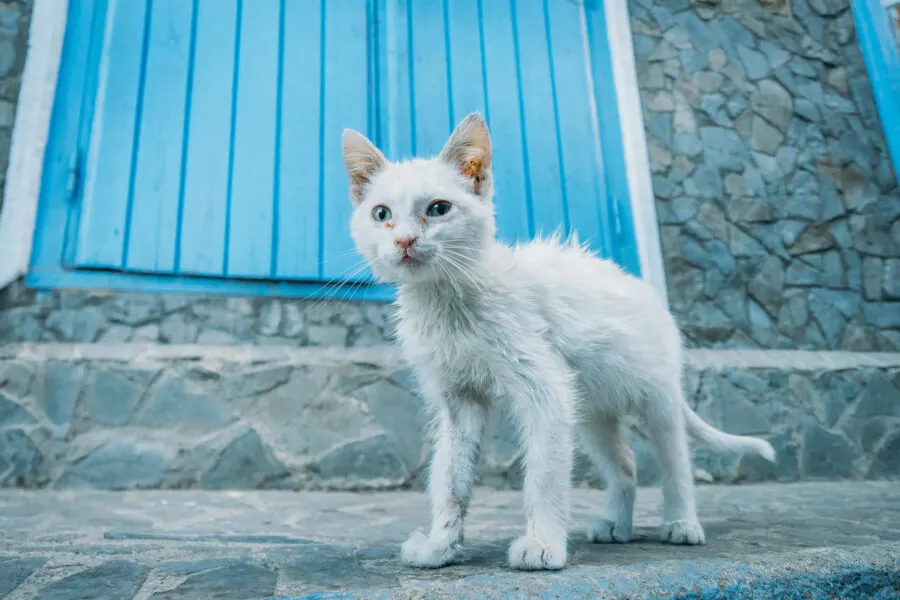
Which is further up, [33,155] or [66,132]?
[66,132]

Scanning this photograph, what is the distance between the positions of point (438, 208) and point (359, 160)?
1.10 feet

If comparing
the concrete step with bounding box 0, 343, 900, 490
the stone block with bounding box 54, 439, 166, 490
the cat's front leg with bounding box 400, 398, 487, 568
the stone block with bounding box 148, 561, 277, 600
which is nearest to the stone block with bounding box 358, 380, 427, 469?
the concrete step with bounding box 0, 343, 900, 490

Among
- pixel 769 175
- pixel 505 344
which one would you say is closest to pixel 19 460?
pixel 505 344

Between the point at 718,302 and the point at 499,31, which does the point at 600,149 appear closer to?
the point at 499,31

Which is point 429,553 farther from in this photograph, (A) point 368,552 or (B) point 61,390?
(B) point 61,390

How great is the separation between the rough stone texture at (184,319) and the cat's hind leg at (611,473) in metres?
1.72

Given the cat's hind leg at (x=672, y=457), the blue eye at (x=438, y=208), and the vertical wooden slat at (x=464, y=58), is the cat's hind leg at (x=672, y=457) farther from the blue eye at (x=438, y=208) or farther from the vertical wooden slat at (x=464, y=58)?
the vertical wooden slat at (x=464, y=58)

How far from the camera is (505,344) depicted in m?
1.39

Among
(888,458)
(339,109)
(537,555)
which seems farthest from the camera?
(888,458)

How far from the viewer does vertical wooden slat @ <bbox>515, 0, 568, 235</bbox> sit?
3658mm

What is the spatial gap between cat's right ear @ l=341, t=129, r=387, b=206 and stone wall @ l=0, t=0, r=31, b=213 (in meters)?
2.53

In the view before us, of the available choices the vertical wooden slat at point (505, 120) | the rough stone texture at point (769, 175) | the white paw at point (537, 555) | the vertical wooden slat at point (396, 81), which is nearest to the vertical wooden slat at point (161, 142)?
the vertical wooden slat at point (396, 81)

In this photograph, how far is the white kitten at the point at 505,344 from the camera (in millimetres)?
1343

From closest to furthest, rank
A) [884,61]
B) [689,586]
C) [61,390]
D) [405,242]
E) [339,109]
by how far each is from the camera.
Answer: [689,586] < [405,242] < [61,390] < [339,109] < [884,61]
